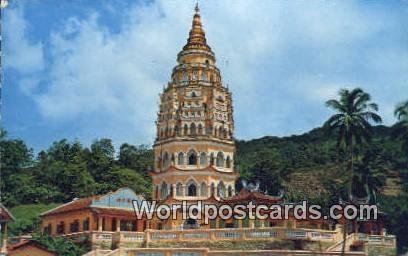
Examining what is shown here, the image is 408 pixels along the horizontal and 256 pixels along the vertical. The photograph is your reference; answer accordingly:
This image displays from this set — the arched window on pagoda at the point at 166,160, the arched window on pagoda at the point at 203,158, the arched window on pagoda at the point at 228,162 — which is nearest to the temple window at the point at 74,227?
the arched window on pagoda at the point at 166,160

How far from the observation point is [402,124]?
729 inches

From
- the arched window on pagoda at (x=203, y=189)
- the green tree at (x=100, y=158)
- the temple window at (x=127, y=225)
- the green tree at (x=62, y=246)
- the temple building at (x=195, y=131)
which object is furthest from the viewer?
the green tree at (x=100, y=158)

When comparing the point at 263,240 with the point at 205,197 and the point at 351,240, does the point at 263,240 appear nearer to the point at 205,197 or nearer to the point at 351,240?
the point at 351,240

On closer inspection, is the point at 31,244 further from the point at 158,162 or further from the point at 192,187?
the point at 158,162

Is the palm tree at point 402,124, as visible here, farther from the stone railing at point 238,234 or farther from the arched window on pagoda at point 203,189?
the arched window on pagoda at point 203,189

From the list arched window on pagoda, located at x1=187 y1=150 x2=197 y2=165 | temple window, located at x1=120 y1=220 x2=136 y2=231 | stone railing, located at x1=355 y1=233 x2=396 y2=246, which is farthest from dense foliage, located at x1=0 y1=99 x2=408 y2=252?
arched window on pagoda, located at x1=187 y1=150 x2=197 y2=165

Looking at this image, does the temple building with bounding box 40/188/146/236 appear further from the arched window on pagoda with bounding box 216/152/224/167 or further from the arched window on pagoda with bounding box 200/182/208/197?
the arched window on pagoda with bounding box 216/152/224/167

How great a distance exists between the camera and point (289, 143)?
39.0m

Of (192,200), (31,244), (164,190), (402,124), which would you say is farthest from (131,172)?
(402,124)

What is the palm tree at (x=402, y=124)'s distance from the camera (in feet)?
57.8

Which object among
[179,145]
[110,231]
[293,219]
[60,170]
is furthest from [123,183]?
[293,219]

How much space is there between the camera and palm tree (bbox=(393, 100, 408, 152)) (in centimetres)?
1762

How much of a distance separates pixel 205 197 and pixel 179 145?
177 cm

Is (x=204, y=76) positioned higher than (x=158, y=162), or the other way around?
(x=204, y=76)
